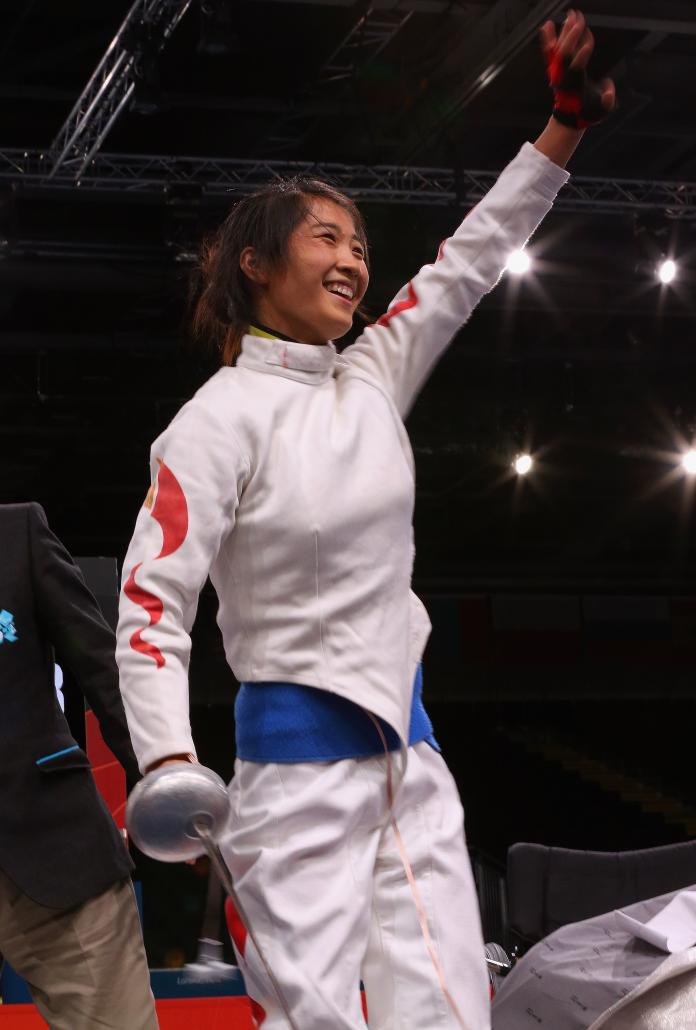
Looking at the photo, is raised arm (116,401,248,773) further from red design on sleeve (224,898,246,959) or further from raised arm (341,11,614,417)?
raised arm (341,11,614,417)

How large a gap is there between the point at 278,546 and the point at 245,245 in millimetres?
442

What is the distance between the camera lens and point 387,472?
4.76ft

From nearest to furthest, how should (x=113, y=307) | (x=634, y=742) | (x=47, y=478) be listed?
(x=113, y=307), (x=47, y=478), (x=634, y=742)

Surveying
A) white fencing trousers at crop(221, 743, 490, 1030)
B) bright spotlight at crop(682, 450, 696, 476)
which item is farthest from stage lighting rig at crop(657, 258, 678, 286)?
white fencing trousers at crop(221, 743, 490, 1030)

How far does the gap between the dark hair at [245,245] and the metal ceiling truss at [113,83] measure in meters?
3.31


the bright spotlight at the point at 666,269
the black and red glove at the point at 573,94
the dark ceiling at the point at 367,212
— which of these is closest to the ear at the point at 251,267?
the black and red glove at the point at 573,94

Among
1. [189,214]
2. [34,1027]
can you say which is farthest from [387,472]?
[189,214]

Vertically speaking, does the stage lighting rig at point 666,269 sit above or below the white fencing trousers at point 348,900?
above

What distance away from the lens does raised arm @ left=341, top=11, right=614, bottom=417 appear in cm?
161

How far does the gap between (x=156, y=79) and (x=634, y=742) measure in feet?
32.1

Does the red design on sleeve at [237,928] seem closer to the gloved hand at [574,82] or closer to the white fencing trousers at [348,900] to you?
the white fencing trousers at [348,900]

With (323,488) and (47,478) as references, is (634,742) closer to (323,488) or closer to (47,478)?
(47,478)

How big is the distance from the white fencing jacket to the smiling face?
0.05 metres

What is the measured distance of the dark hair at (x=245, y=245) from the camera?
159cm
